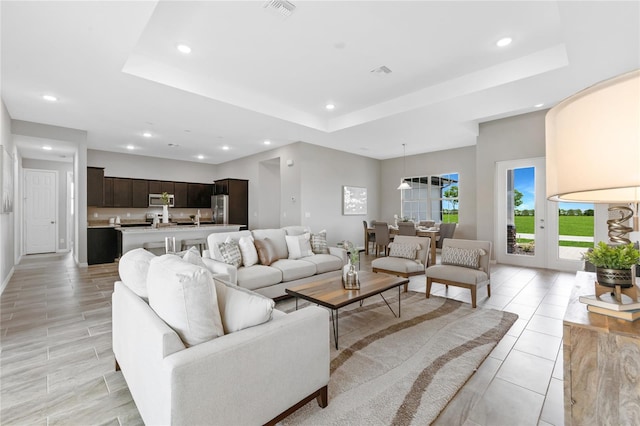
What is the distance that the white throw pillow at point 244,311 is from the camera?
1565mm

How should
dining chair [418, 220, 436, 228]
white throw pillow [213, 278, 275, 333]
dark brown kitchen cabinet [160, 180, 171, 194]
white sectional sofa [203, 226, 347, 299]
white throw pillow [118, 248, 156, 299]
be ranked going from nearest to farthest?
white throw pillow [213, 278, 275, 333] → white throw pillow [118, 248, 156, 299] → white sectional sofa [203, 226, 347, 299] → dining chair [418, 220, 436, 228] → dark brown kitchen cabinet [160, 180, 171, 194]

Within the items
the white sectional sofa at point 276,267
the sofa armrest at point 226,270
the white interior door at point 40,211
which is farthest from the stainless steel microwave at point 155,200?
the sofa armrest at point 226,270

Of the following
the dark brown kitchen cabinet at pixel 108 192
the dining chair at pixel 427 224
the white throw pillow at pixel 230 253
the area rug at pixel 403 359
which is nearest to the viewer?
the area rug at pixel 403 359

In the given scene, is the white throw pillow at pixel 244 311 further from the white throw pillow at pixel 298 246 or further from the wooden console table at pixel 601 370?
the white throw pillow at pixel 298 246

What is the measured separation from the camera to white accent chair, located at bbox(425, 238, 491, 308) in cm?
353

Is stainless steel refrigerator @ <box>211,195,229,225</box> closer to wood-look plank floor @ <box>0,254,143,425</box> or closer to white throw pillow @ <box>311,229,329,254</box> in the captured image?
wood-look plank floor @ <box>0,254,143,425</box>

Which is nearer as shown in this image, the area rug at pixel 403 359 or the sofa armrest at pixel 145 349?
the sofa armrest at pixel 145 349

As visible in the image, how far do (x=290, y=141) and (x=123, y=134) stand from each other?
3.61m

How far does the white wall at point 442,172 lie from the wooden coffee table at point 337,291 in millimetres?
5130

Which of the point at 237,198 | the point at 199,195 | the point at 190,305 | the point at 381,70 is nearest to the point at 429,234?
the point at 381,70

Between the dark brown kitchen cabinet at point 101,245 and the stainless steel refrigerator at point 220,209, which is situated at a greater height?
the stainless steel refrigerator at point 220,209

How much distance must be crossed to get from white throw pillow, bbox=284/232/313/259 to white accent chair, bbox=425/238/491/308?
1808 millimetres

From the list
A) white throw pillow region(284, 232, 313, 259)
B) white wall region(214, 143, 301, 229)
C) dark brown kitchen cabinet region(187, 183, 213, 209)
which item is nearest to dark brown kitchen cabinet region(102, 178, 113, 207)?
dark brown kitchen cabinet region(187, 183, 213, 209)

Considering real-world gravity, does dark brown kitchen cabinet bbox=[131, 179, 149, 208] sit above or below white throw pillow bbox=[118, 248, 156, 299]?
above
